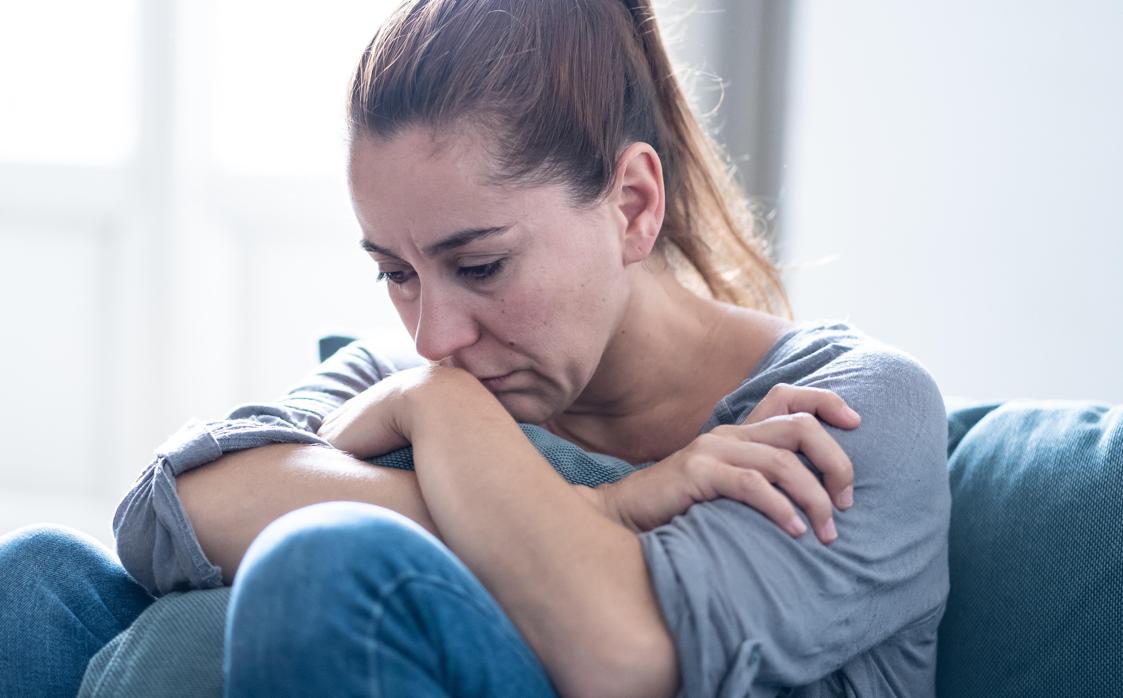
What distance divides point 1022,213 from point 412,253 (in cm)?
128

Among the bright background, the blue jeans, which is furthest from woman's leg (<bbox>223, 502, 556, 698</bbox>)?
the bright background

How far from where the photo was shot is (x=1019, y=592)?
1.15m

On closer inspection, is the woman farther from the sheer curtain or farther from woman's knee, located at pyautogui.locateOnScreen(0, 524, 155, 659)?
the sheer curtain

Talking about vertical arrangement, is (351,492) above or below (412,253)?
below

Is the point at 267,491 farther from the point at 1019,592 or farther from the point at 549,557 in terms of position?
the point at 1019,592

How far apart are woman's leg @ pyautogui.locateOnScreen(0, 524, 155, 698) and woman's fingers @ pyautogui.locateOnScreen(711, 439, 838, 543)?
0.68 metres

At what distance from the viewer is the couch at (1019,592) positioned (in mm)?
1040

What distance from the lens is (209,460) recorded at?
3.85ft

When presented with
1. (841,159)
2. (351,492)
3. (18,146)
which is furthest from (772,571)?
(18,146)

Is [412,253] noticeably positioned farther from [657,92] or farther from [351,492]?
[657,92]

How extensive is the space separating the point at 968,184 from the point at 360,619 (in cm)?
169

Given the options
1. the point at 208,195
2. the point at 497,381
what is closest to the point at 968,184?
the point at 497,381

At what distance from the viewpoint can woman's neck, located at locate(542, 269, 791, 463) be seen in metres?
1.36

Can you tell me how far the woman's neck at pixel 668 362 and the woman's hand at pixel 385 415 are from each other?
0.30 m
